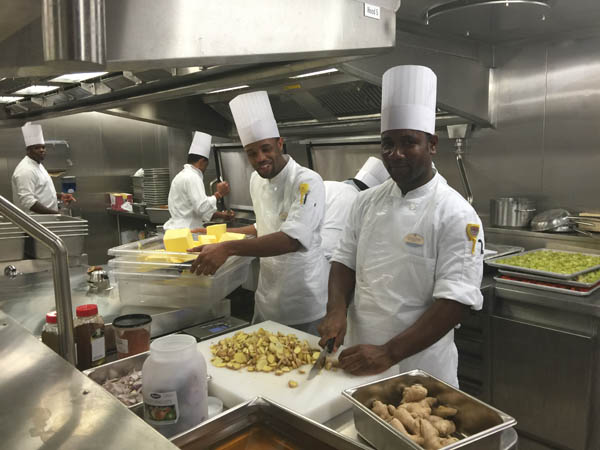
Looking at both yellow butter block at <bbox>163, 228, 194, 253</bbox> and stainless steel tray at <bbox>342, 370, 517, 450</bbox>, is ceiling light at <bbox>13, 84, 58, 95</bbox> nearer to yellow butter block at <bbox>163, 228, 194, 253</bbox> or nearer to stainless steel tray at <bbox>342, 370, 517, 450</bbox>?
yellow butter block at <bbox>163, 228, 194, 253</bbox>

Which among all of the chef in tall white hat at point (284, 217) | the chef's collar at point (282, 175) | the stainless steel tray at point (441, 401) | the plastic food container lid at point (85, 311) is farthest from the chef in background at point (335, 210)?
the stainless steel tray at point (441, 401)

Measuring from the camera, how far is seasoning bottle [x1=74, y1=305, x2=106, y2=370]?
54.4 inches

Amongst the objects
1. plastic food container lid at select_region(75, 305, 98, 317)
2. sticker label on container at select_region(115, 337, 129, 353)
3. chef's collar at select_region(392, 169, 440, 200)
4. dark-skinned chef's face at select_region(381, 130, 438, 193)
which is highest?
dark-skinned chef's face at select_region(381, 130, 438, 193)

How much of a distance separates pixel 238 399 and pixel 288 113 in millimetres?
3579

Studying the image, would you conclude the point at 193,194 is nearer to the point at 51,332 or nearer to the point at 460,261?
the point at 51,332

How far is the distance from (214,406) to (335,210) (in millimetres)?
2102

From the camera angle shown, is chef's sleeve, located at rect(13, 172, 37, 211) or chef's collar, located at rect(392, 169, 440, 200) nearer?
chef's collar, located at rect(392, 169, 440, 200)

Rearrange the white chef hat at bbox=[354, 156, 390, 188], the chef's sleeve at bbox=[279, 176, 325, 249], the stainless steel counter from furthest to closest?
the white chef hat at bbox=[354, 156, 390, 188]
the chef's sleeve at bbox=[279, 176, 325, 249]
the stainless steel counter

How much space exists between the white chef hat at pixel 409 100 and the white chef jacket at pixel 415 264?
0.23m

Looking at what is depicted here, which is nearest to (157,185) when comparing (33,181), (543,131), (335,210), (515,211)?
(33,181)

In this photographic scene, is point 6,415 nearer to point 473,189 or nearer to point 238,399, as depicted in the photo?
point 238,399

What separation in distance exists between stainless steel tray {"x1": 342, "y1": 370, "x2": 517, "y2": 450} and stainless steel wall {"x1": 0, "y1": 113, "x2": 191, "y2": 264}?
5.98 m

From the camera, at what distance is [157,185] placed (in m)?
6.10

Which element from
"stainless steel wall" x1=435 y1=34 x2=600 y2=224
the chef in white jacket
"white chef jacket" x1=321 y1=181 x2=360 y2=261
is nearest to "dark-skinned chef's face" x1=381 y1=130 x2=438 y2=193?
the chef in white jacket
